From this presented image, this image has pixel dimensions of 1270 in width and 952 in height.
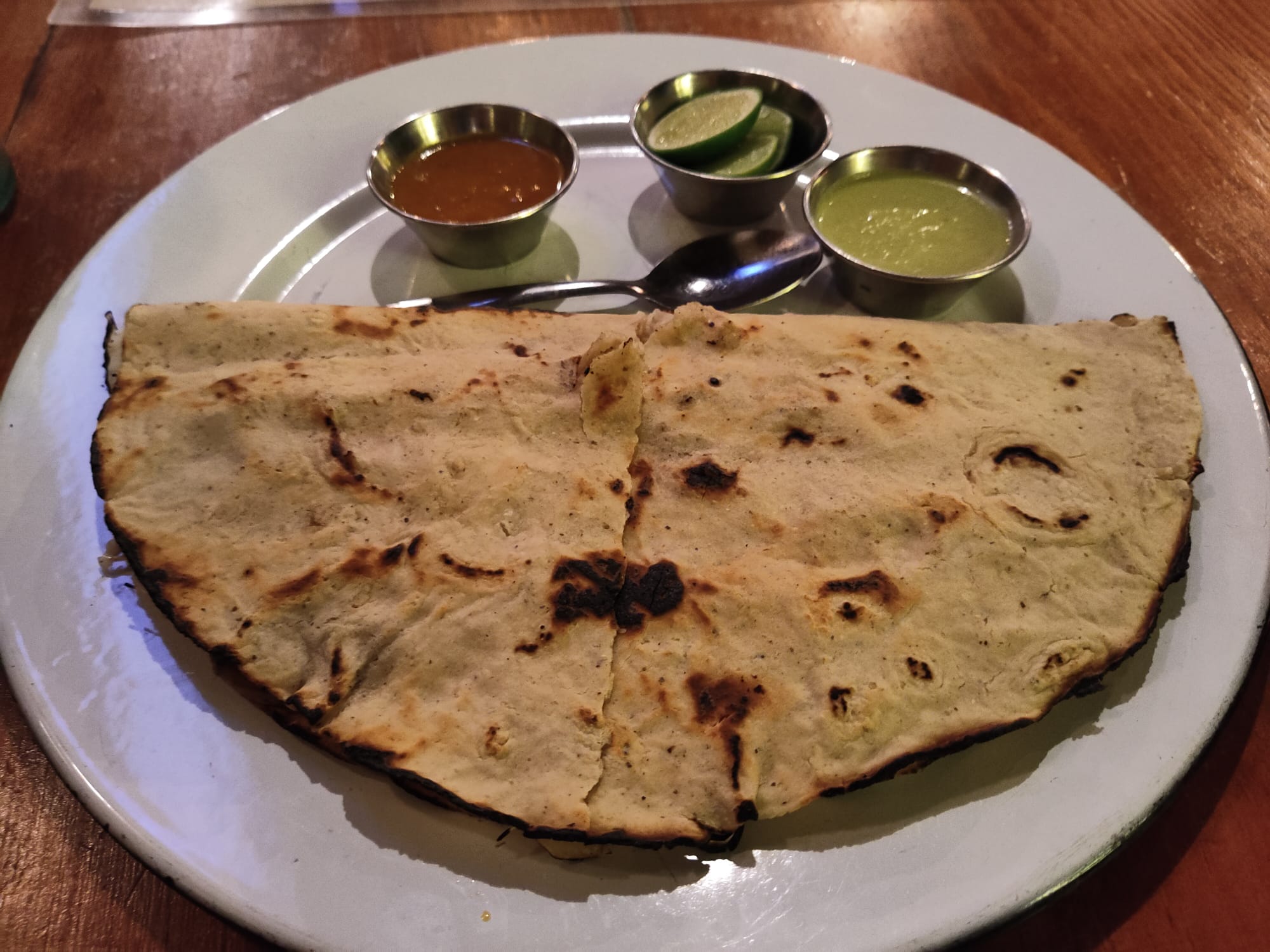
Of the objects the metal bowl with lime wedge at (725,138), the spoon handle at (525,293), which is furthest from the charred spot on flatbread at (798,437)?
the metal bowl with lime wedge at (725,138)

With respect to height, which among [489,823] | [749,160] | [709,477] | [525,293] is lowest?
[489,823]

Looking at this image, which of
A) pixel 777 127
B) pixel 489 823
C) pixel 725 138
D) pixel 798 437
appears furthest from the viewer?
pixel 777 127

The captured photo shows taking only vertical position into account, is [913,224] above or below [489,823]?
above

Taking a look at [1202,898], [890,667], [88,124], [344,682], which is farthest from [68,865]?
[88,124]

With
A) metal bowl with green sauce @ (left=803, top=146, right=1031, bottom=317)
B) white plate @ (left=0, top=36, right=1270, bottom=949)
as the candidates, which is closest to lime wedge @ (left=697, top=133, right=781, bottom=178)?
metal bowl with green sauce @ (left=803, top=146, right=1031, bottom=317)

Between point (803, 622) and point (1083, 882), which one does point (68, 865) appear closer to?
point (803, 622)

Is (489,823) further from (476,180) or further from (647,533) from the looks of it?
(476,180)

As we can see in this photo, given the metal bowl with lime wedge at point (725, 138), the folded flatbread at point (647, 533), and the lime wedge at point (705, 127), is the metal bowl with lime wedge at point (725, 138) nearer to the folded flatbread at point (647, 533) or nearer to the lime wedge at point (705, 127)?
the lime wedge at point (705, 127)

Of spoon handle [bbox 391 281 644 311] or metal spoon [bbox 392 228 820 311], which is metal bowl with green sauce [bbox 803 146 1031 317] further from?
spoon handle [bbox 391 281 644 311]

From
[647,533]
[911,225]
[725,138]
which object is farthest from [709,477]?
[725,138]
